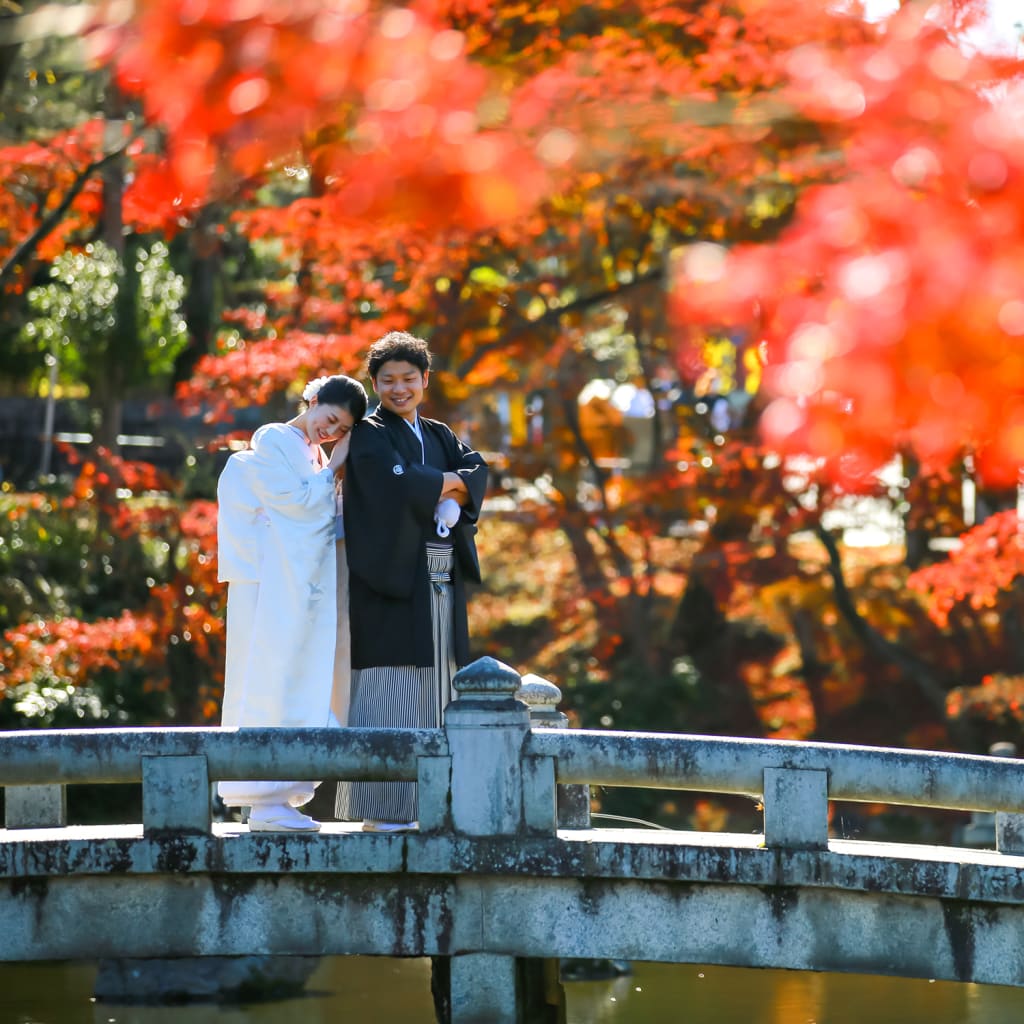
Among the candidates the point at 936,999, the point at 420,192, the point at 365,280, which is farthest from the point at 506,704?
the point at 365,280

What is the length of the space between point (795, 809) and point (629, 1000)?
3.57 m

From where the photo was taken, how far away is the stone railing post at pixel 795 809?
17.8 feet

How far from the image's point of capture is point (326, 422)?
575 cm

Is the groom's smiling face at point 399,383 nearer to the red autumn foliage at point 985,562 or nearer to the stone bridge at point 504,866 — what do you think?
the stone bridge at point 504,866

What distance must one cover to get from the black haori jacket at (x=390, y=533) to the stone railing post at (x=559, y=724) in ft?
2.56

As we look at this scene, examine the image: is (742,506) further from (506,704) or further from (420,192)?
(420,192)

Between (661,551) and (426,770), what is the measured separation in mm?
7517

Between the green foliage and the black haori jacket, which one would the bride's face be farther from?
the green foliage

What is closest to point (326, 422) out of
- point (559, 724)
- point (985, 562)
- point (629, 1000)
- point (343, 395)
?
point (343, 395)

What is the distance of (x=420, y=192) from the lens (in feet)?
9.86

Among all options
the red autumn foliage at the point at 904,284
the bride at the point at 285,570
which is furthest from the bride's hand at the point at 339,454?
the red autumn foliage at the point at 904,284

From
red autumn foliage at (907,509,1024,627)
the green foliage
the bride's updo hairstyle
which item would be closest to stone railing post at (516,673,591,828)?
the bride's updo hairstyle

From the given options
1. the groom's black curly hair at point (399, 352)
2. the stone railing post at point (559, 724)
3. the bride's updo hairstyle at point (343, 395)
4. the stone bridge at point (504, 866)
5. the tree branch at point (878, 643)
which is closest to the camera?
the stone bridge at point (504, 866)

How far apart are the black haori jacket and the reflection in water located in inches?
125
